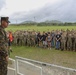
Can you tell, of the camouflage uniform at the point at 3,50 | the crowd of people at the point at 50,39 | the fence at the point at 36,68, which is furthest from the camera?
the crowd of people at the point at 50,39

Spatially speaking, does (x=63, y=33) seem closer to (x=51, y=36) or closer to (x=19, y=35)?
(x=51, y=36)

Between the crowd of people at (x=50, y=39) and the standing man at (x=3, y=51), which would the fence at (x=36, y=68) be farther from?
the crowd of people at (x=50, y=39)

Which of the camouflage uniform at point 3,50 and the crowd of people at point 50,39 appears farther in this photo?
the crowd of people at point 50,39

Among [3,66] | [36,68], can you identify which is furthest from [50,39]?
[3,66]

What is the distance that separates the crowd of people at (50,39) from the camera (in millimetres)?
20406

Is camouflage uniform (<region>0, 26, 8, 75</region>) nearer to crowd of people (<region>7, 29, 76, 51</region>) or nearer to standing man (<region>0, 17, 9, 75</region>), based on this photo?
standing man (<region>0, 17, 9, 75</region>)

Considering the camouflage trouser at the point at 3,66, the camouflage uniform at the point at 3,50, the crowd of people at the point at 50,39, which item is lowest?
the crowd of people at the point at 50,39

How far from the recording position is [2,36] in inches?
214

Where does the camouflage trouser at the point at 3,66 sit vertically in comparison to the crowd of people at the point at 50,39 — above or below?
above

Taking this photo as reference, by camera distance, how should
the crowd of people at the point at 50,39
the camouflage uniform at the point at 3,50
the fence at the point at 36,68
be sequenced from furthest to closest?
the crowd of people at the point at 50,39, the fence at the point at 36,68, the camouflage uniform at the point at 3,50

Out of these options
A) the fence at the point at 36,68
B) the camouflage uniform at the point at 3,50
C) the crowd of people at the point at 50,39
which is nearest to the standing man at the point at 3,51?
the camouflage uniform at the point at 3,50

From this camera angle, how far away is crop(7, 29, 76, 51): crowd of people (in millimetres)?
20406

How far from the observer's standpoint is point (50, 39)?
71.8 feet

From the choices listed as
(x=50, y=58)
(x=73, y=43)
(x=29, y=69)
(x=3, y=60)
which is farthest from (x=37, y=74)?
(x=73, y=43)
